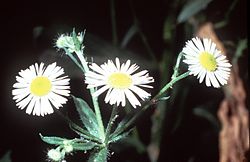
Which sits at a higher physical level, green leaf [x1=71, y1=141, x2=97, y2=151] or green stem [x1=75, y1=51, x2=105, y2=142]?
green stem [x1=75, y1=51, x2=105, y2=142]

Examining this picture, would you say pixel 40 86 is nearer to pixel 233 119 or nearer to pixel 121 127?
pixel 121 127

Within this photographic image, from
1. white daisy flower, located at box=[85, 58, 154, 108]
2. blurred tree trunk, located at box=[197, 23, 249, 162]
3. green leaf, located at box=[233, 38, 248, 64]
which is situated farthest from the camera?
green leaf, located at box=[233, 38, 248, 64]

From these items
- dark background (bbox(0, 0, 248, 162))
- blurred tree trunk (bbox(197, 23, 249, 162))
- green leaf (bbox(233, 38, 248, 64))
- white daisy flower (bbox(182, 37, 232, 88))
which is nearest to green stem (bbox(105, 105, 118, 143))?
white daisy flower (bbox(182, 37, 232, 88))

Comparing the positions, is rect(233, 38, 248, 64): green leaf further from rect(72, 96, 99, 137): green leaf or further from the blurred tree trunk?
rect(72, 96, 99, 137): green leaf

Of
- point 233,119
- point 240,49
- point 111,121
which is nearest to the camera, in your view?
point 111,121

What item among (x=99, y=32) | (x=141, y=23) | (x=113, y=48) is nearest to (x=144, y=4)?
(x=141, y=23)

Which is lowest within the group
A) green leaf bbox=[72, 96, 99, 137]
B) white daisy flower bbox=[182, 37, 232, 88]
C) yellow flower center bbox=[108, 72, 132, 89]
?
green leaf bbox=[72, 96, 99, 137]

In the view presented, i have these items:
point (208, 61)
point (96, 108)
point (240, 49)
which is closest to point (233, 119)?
point (240, 49)
